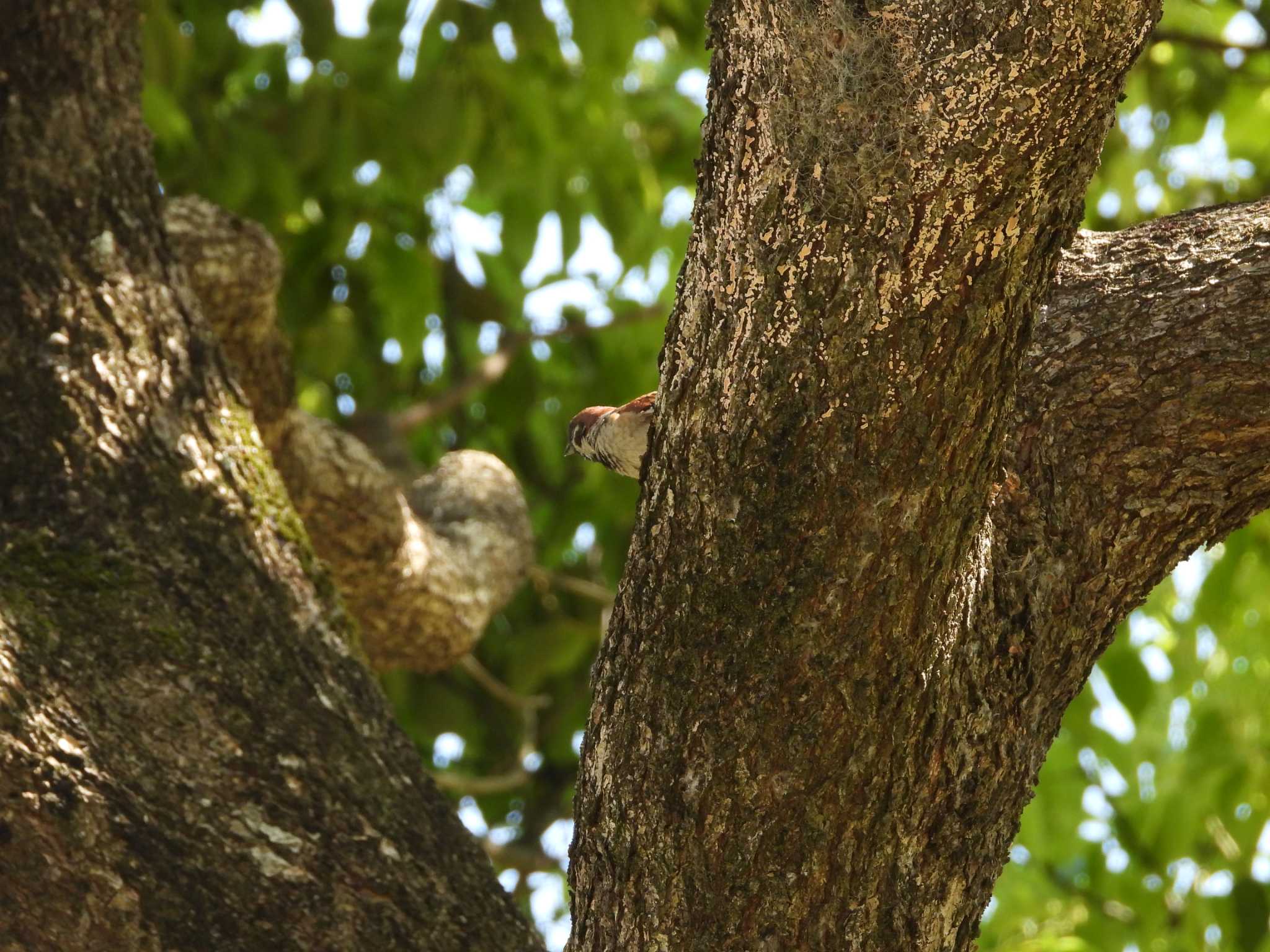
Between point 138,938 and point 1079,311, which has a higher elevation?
point 1079,311

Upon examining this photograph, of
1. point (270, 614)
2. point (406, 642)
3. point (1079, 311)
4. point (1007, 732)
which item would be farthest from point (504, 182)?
point (1007, 732)

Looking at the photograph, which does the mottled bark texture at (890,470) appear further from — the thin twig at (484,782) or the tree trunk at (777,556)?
the thin twig at (484,782)

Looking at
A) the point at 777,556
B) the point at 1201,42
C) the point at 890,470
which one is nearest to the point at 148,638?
the point at 777,556

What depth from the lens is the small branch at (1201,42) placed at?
13.6 feet

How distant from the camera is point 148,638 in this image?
2074 millimetres

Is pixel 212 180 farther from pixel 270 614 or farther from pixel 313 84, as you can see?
pixel 270 614

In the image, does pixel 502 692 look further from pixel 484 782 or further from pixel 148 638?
pixel 148 638

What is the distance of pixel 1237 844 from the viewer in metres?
3.60

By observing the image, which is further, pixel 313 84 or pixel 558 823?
pixel 558 823

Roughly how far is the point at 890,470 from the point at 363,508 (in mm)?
2073

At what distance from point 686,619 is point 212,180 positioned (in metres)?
2.93

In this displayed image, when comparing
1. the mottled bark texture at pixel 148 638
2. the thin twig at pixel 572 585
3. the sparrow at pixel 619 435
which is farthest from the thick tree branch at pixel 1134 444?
the thin twig at pixel 572 585

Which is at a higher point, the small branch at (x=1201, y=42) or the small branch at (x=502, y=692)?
the small branch at (x=1201, y=42)

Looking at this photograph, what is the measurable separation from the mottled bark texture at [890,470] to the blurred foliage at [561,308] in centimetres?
197
